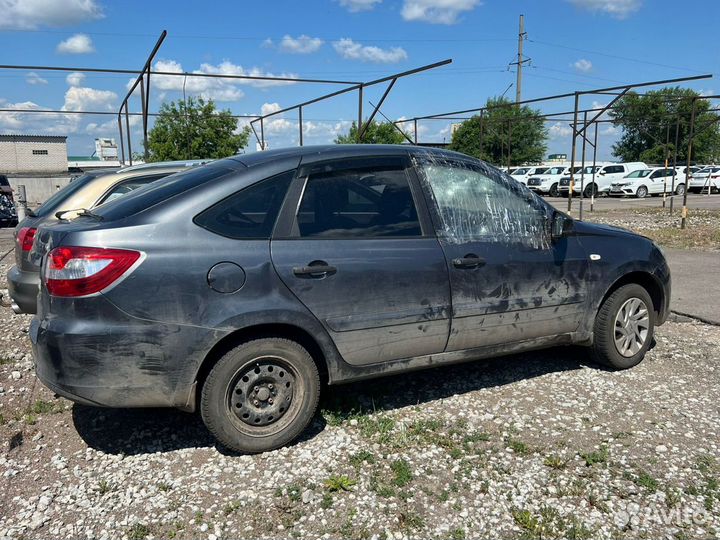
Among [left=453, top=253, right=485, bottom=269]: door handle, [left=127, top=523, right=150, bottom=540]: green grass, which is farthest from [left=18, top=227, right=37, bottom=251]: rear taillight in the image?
[left=453, top=253, right=485, bottom=269]: door handle

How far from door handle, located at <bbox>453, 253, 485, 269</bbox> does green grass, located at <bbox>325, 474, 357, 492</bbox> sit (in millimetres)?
1516

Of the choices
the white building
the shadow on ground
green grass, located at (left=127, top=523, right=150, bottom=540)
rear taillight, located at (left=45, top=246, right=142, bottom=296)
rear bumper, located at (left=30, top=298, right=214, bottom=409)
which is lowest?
green grass, located at (left=127, top=523, right=150, bottom=540)

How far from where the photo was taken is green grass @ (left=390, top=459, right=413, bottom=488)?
10.6 ft

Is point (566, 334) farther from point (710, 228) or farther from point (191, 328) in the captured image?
point (710, 228)

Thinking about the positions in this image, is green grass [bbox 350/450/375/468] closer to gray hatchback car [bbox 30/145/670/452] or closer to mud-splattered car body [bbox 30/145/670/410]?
gray hatchback car [bbox 30/145/670/452]

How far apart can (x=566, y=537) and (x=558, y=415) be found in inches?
52.9

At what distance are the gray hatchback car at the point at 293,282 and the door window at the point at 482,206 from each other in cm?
1

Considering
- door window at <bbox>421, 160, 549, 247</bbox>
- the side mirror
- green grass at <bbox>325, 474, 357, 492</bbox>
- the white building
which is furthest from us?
the white building

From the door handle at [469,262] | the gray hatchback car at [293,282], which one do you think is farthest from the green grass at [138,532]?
the door handle at [469,262]

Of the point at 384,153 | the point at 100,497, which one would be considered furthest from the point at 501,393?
the point at 100,497

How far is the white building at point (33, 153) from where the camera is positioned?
180ft

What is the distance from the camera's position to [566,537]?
9.12 ft

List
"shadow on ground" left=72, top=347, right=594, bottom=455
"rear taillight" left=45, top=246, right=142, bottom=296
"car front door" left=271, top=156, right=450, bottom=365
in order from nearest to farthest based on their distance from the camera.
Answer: "rear taillight" left=45, top=246, right=142, bottom=296
"car front door" left=271, top=156, right=450, bottom=365
"shadow on ground" left=72, top=347, right=594, bottom=455

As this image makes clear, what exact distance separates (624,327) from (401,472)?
254 centimetres
